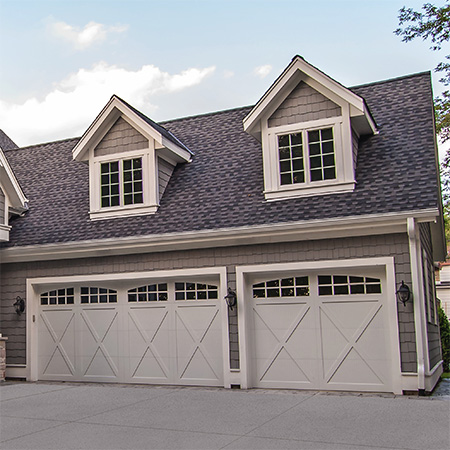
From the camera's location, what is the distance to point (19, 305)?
1207 centimetres

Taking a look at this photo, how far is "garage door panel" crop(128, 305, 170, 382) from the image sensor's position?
10.9 metres

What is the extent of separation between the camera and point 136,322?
11.3m

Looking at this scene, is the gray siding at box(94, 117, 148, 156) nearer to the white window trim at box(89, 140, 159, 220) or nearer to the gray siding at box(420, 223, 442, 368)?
the white window trim at box(89, 140, 159, 220)

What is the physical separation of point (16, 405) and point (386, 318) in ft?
20.9

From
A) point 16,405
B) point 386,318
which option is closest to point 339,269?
point 386,318

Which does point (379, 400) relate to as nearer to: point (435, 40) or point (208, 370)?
point (208, 370)

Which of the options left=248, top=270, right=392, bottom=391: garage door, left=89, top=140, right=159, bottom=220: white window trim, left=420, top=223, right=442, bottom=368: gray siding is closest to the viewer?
left=248, top=270, right=392, bottom=391: garage door

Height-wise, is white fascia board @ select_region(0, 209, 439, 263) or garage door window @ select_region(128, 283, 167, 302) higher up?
white fascia board @ select_region(0, 209, 439, 263)

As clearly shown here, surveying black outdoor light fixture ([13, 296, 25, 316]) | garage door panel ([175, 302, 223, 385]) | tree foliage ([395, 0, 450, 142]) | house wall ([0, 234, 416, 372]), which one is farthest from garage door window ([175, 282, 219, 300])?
tree foliage ([395, 0, 450, 142])

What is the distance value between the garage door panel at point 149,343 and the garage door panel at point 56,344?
4.96 feet

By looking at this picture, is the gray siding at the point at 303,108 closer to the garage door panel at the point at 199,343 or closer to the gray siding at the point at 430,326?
the gray siding at the point at 430,326

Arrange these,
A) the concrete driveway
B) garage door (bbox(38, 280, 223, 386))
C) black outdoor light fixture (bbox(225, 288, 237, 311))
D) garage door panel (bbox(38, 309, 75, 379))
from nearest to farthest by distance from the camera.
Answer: the concrete driveway
black outdoor light fixture (bbox(225, 288, 237, 311))
garage door (bbox(38, 280, 223, 386))
garage door panel (bbox(38, 309, 75, 379))

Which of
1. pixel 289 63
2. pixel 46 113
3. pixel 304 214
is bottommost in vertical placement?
pixel 304 214

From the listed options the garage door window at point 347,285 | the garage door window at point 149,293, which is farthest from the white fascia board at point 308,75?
the garage door window at point 149,293
